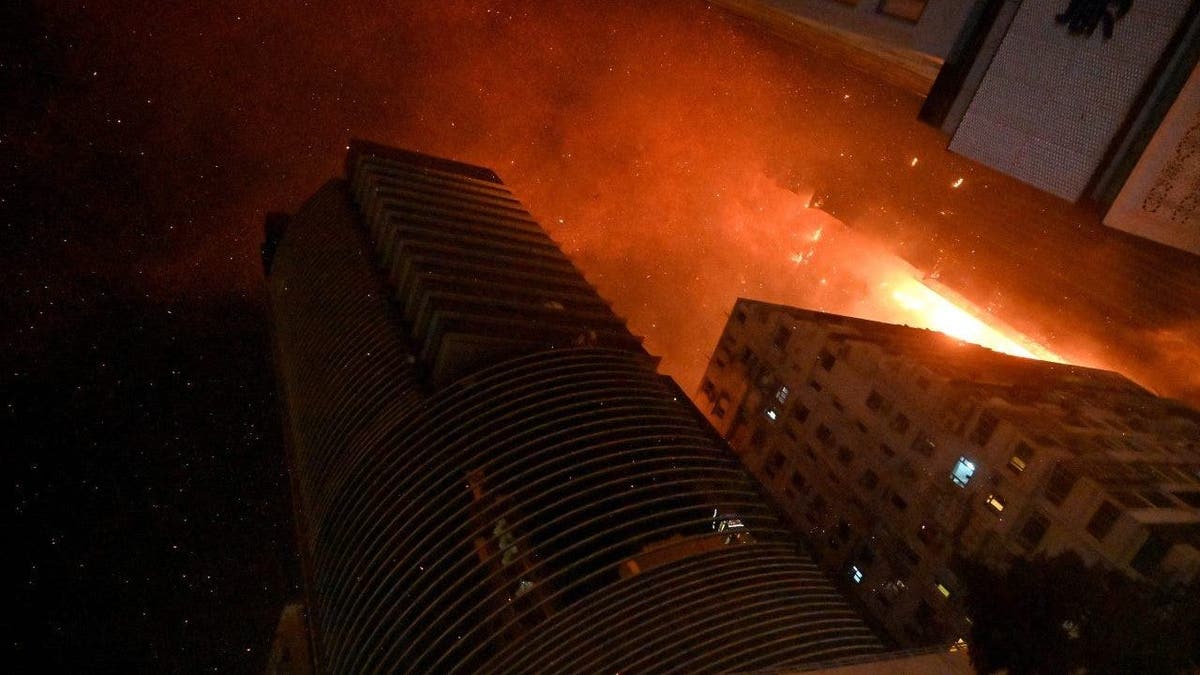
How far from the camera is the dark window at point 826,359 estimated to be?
12484 mm

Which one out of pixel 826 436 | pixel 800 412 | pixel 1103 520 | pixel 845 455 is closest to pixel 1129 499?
pixel 1103 520

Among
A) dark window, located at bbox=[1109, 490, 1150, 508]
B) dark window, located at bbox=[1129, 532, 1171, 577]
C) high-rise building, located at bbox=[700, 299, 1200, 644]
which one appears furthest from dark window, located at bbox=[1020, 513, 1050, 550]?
dark window, located at bbox=[1129, 532, 1171, 577]

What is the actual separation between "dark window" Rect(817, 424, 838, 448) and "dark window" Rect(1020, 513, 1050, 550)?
11.8 feet

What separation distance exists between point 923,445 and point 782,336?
3.57 m

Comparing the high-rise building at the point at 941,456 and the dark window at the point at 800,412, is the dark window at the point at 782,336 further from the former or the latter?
the dark window at the point at 800,412

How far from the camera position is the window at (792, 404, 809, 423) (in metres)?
13.2

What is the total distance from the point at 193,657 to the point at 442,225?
1022 centimetres

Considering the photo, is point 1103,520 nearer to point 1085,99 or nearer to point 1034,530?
point 1034,530

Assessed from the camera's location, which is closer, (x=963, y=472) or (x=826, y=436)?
(x=963, y=472)

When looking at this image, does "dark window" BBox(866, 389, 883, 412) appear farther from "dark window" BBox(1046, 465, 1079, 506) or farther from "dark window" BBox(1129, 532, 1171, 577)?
"dark window" BBox(1129, 532, 1171, 577)

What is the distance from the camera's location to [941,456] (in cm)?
1073

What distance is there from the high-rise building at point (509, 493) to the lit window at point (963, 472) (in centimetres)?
391

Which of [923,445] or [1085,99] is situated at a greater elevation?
[923,445]

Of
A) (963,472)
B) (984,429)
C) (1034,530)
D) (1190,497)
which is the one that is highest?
(984,429)
